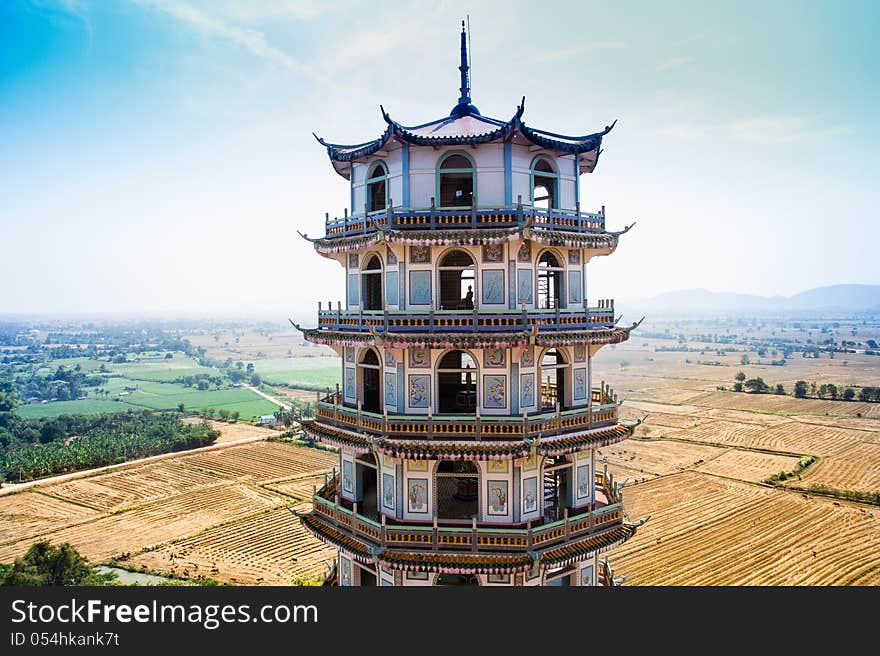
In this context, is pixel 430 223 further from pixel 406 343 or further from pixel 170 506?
pixel 170 506

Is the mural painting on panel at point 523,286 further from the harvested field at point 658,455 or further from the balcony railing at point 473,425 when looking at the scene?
the harvested field at point 658,455

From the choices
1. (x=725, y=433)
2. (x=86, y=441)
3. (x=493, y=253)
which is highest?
(x=493, y=253)

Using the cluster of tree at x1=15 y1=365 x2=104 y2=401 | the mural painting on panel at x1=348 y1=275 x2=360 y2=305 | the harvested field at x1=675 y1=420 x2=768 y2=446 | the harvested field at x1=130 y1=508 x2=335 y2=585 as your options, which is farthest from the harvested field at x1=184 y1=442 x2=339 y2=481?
the cluster of tree at x1=15 y1=365 x2=104 y2=401

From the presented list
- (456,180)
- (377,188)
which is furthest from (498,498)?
(377,188)

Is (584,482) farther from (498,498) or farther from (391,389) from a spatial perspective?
(391,389)

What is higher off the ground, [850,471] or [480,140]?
[480,140]

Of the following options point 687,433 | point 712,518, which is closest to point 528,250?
point 712,518
